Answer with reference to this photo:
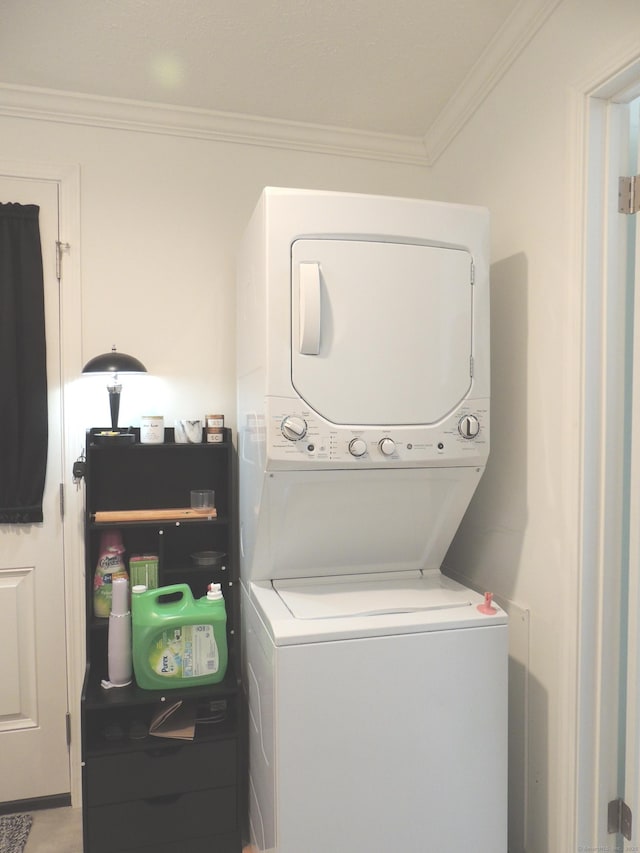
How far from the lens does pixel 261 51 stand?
5.81 feet

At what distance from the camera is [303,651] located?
1401mm

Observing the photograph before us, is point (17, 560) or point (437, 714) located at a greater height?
point (17, 560)

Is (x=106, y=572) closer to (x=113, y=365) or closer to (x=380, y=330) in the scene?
(x=113, y=365)

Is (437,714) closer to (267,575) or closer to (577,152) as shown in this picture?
(267,575)

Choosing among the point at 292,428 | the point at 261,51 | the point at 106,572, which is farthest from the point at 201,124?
the point at 106,572

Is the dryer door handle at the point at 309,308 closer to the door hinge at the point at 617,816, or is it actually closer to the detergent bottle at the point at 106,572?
the detergent bottle at the point at 106,572

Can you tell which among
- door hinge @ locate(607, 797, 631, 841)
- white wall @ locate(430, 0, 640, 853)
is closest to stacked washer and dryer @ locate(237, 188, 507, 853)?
white wall @ locate(430, 0, 640, 853)

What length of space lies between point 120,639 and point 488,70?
211 cm

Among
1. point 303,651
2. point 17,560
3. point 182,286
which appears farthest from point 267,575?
point 182,286

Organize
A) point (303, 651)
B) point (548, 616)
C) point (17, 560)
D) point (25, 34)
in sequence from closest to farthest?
point (303, 651) → point (548, 616) → point (25, 34) → point (17, 560)

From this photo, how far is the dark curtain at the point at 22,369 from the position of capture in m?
1.99

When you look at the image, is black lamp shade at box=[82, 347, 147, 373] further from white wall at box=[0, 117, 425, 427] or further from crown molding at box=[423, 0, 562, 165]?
crown molding at box=[423, 0, 562, 165]

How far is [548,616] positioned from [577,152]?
1215mm

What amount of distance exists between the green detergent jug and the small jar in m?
0.49
